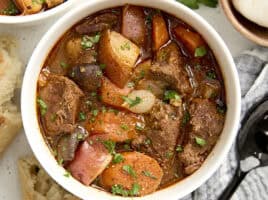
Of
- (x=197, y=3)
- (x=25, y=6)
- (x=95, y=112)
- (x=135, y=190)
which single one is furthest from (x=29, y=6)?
(x=135, y=190)

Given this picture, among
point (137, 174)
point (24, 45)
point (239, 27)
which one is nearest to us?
point (137, 174)

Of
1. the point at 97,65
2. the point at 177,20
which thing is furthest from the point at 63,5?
the point at 177,20

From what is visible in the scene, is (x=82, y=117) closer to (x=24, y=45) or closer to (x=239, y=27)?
(x=24, y=45)

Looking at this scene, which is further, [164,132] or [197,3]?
[197,3]

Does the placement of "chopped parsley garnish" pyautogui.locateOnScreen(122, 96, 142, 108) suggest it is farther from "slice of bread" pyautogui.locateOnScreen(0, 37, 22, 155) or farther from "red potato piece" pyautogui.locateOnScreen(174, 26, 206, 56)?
"slice of bread" pyautogui.locateOnScreen(0, 37, 22, 155)

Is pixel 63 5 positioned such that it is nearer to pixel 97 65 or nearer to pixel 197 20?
pixel 97 65

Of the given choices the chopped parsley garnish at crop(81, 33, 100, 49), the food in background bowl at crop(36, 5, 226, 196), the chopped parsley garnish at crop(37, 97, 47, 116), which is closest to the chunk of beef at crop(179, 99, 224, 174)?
the food in background bowl at crop(36, 5, 226, 196)

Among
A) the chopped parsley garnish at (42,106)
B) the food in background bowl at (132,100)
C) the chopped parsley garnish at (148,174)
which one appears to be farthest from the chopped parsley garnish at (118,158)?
the chopped parsley garnish at (42,106)
